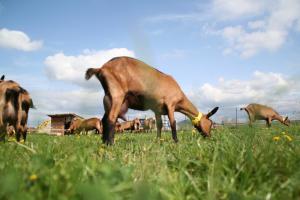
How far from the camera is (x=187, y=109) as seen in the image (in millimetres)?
12156

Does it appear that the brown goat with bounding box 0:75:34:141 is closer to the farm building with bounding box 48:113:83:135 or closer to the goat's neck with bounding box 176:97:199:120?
the goat's neck with bounding box 176:97:199:120

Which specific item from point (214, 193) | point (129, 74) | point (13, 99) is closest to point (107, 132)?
point (129, 74)

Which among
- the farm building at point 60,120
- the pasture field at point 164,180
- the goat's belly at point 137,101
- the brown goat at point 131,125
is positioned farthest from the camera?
the farm building at point 60,120

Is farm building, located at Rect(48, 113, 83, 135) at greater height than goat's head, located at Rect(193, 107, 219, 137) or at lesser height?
greater

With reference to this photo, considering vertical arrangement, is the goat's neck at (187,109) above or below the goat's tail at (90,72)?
below

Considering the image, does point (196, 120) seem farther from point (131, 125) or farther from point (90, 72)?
point (131, 125)

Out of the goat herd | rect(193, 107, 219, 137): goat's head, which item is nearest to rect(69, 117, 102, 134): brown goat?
the goat herd

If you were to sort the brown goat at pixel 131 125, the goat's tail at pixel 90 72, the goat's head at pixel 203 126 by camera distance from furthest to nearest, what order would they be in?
1. the brown goat at pixel 131 125
2. the goat's head at pixel 203 126
3. the goat's tail at pixel 90 72

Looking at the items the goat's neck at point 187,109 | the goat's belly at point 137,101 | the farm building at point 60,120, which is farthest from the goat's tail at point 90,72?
the farm building at point 60,120

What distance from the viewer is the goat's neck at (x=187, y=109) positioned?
12.0m

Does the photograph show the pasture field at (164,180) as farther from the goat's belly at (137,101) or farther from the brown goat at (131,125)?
the brown goat at (131,125)

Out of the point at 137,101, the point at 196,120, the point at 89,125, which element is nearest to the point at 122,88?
the point at 137,101

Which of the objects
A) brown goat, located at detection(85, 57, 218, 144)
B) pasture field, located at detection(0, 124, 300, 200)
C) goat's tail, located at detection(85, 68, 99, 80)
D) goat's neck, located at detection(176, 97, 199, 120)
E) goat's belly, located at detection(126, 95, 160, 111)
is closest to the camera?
pasture field, located at detection(0, 124, 300, 200)

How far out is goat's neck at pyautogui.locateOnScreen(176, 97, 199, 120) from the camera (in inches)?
473
